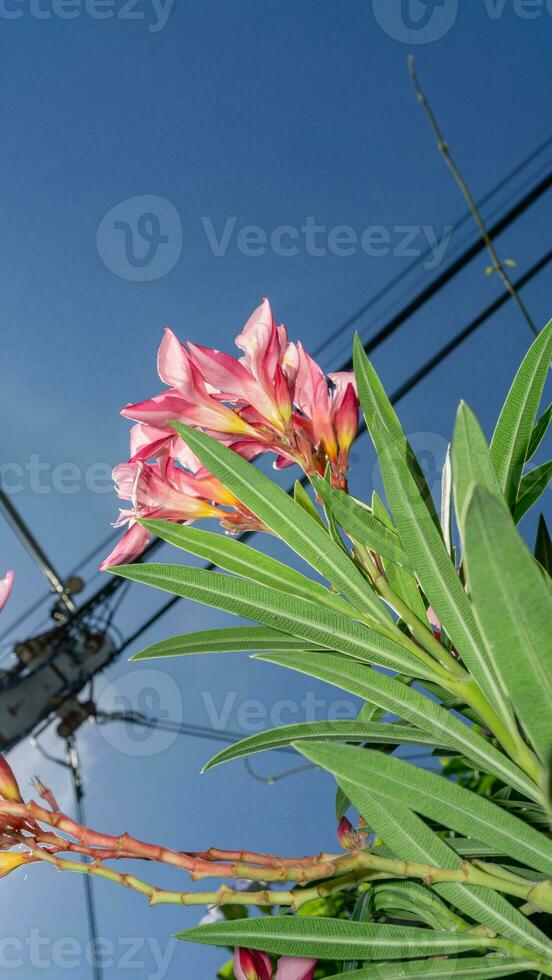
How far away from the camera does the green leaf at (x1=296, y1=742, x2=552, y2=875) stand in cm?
47

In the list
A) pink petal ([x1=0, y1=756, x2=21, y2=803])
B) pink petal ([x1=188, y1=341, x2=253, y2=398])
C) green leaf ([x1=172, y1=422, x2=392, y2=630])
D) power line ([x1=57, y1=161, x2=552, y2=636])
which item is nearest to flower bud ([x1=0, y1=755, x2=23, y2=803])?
pink petal ([x1=0, y1=756, x2=21, y2=803])

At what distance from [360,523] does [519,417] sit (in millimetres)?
197

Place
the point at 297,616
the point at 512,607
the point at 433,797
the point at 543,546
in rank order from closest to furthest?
the point at 512,607, the point at 433,797, the point at 297,616, the point at 543,546

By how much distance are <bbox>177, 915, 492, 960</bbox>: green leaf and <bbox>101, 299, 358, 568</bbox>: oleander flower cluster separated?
1.05 ft

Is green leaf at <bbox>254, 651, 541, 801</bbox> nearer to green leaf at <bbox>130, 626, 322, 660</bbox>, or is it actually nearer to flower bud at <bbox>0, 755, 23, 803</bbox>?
green leaf at <bbox>130, 626, 322, 660</bbox>

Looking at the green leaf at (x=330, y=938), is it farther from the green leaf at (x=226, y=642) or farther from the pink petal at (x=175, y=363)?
the pink petal at (x=175, y=363)

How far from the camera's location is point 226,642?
710mm

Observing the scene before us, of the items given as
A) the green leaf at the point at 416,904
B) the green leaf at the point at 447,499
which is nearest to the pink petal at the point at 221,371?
the green leaf at the point at 447,499

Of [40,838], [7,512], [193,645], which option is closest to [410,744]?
[193,645]

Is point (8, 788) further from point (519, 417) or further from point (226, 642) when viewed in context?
point (519, 417)

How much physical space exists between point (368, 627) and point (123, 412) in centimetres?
29

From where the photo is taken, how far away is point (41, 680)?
5.45m

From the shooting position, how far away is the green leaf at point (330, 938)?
543 mm

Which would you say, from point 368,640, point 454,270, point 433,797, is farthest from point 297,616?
point 454,270
